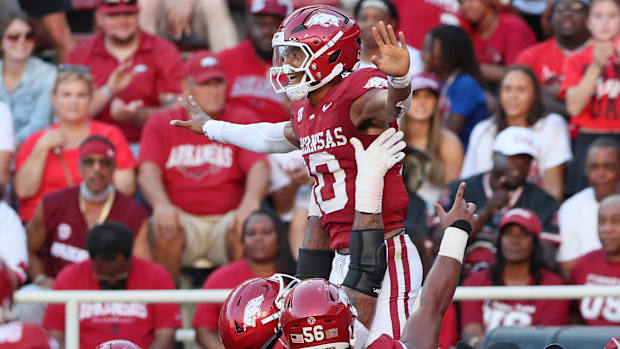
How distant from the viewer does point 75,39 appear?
11.7 meters

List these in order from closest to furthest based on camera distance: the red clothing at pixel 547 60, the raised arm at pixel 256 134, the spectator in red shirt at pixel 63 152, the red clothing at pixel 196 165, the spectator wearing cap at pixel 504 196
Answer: the raised arm at pixel 256 134
the spectator wearing cap at pixel 504 196
the red clothing at pixel 196 165
the spectator in red shirt at pixel 63 152
the red clothing at pixel 547 60

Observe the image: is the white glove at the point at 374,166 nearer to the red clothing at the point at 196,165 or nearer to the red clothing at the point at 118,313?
the red clothing at the point at 118,313

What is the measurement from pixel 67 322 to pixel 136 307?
0.78m

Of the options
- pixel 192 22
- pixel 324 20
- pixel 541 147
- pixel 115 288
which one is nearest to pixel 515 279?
pixel 541 147

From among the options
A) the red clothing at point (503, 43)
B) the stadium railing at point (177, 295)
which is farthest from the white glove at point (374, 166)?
the red clothing at point (503, 43)

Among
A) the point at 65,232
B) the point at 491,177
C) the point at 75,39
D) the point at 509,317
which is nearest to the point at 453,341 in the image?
the point at 509,317

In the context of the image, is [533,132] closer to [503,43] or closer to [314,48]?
[503,43]

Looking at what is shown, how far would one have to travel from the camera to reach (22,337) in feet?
17.6

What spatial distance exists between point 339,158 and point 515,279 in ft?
10.4

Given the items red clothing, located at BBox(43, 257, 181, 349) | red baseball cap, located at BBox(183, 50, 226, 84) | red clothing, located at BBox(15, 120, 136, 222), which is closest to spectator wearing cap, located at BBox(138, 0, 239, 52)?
red baseball cap, located at BBox(183, 50, 226, 84)

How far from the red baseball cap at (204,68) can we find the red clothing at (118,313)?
1.67 meters

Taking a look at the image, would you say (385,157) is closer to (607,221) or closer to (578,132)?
(607,221)

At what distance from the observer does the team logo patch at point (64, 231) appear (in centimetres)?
941

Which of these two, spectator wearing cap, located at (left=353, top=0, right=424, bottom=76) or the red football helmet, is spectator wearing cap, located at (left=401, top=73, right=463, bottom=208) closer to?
spectator wearing cap, located at (left=353, top=0, right=424, bottom=76)
